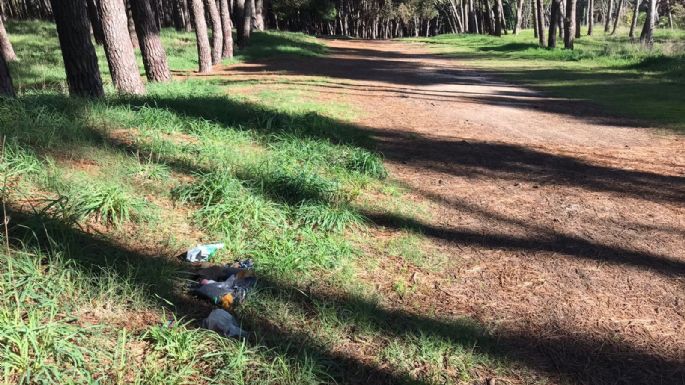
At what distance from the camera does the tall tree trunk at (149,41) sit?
10531 mm

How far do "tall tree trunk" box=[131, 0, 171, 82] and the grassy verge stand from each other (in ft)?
16.1

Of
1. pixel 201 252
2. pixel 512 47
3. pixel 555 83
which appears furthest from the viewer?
pixel 512 47

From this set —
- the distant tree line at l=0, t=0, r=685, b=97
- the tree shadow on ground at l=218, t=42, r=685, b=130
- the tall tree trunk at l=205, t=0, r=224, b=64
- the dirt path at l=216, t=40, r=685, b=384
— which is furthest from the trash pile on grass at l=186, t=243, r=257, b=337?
the tall tree trunk at l=205, t=0, r=224, b=64

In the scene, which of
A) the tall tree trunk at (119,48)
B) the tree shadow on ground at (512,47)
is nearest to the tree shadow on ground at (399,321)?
the tall tree trunk at (119,48)

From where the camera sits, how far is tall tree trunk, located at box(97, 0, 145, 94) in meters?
8.15

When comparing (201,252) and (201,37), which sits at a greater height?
(201,37)

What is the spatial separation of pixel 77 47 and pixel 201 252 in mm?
5228

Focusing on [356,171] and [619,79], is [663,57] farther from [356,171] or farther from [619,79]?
[356,171]

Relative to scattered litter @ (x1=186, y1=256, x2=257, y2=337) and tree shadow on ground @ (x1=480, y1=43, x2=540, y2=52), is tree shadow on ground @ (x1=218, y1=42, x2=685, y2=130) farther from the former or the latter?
scattered litter @ (x1=186, y1=256, x2=257, y2=337)

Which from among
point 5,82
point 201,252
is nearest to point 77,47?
point 5,82

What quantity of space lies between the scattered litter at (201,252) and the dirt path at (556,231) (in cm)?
130

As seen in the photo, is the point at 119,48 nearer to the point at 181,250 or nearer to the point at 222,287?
the point at 181,250

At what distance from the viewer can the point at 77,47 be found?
7.17 m

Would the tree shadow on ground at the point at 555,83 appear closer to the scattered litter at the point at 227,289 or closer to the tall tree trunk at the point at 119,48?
the tall tree trunk at the point at 119,48
